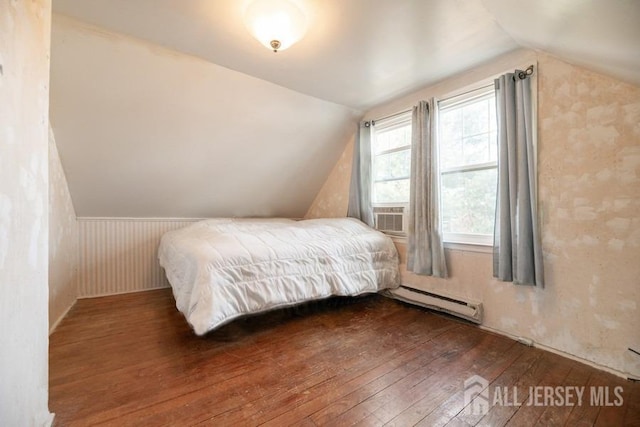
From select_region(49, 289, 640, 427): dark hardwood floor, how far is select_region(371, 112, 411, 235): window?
1.14 m

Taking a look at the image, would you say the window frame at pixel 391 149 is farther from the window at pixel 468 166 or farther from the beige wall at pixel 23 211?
the beige wall at pixel 23 211

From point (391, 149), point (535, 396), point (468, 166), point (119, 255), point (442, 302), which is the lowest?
point (535, 396)

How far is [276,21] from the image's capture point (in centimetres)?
151

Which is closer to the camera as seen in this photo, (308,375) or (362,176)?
(308,375)

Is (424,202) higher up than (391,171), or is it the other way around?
(391,171)

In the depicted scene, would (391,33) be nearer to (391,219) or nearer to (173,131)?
(391,219)

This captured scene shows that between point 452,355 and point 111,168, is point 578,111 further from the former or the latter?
point 111,168

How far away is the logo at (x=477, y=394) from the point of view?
126cm

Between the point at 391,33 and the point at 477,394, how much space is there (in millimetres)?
2283

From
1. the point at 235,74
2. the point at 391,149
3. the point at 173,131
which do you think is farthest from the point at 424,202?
the point at 173,131

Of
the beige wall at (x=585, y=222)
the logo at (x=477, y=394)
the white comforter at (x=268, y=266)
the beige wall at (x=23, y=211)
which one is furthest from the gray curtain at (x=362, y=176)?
the beige wall at (x=23, y=211)

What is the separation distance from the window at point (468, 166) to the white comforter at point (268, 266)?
0.77 meters

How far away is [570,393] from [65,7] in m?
3.69

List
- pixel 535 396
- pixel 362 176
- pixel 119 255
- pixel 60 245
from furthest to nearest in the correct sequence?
pixel 362 176 → pixel 119 255 → pixel 60 245 → pixel 535 396
